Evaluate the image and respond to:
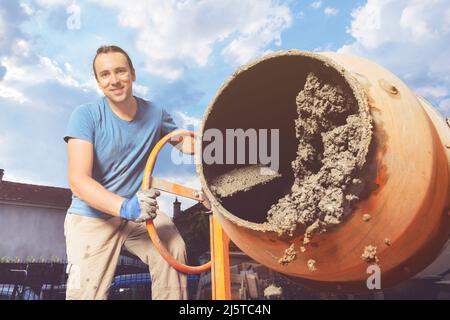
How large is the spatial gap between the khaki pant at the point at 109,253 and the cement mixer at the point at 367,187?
4.27 feet

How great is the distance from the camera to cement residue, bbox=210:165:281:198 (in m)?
1.65

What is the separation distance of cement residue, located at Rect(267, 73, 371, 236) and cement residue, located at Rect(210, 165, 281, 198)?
0.80 ft

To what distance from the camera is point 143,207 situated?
249 cm

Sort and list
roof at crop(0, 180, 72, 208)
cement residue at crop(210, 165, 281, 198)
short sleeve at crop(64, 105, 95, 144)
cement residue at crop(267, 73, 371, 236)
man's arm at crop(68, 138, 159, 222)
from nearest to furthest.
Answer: cement residue at crop(267, 73, 371, 236) < cement residue at crop(210, 165, 281, 198) < man's arm at crop(68, 138, 159, 222) < short sleeve at crop(64, 105, 95, 144) < roof at crop(0, 180, 72, 208)

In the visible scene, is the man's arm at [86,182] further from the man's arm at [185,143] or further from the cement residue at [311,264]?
the cement residue at [311,264]

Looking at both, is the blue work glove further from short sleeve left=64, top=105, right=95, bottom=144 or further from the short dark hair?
the short dark hair

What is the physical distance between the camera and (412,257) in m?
1.44

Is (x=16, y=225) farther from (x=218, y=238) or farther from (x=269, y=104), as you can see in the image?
(x=269, y=104)

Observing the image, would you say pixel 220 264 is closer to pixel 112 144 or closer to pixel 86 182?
pixel 86 182

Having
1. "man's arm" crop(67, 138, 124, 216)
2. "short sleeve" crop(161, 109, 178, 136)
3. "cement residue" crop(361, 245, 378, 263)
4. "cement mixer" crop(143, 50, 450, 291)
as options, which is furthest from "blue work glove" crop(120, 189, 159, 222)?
"cement residue" crop(361, 245, 378, 263)

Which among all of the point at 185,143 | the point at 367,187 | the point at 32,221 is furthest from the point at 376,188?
the point at 32,221

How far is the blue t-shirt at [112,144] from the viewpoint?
9.25 ft

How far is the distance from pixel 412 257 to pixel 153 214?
157 centimetres
